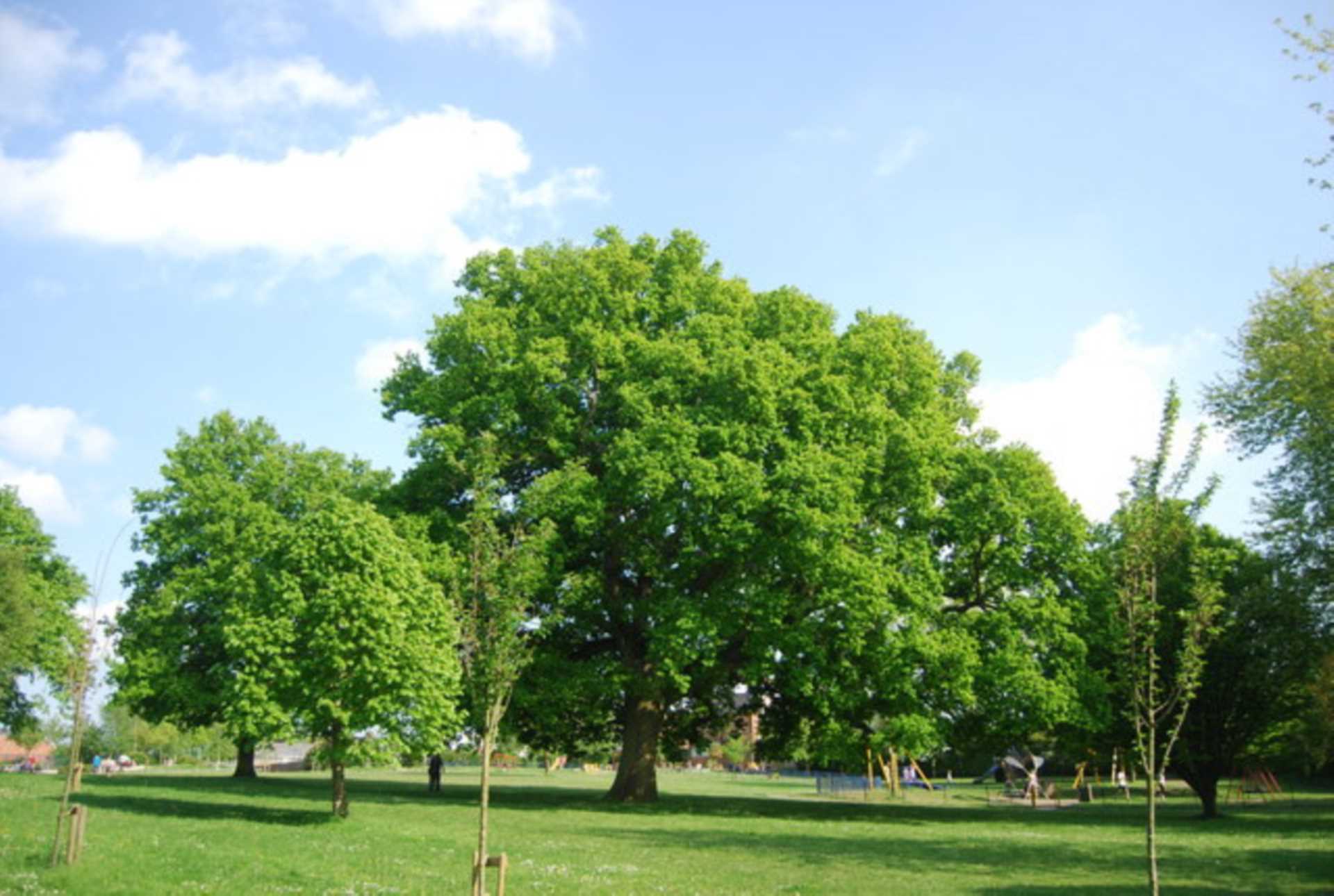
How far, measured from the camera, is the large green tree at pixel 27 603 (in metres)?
49.4

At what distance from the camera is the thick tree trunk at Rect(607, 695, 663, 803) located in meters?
39.4

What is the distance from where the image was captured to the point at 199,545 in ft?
171

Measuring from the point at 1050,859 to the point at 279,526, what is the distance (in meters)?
23.0

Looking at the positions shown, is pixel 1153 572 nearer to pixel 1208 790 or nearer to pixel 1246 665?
pixel 1246 665

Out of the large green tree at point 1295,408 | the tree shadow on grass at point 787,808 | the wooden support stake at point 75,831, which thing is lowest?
the tree shadow on grass at point 787,808

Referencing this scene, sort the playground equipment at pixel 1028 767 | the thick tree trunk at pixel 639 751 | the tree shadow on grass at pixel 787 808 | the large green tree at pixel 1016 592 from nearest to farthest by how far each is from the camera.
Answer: the tree shadow on grass at pixel 787 808 → the large green tree at pixel 1016 592 → the thick tree trunk at pixel 639 751 → the playground equipment at pixel 1028 767

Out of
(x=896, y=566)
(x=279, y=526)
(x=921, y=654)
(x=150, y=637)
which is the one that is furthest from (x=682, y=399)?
(x=150, y=637)

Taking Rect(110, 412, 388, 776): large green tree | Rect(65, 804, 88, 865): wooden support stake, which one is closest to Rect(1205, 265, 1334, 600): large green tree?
Rect(65, 804, 88, 865): wooden support stake

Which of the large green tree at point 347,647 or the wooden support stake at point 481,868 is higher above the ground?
the large green tree at point 347,647

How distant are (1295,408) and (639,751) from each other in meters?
25.0

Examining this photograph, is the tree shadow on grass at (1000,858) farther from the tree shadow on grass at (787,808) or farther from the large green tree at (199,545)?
the large green tree at (199,545)

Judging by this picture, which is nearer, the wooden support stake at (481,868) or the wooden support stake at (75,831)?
the wooden support stake at (481,868)

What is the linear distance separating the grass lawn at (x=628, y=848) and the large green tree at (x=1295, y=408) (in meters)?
9.58

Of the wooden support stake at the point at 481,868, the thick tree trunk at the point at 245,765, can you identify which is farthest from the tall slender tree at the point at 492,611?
the thick tree trunk at the point at 245,765
